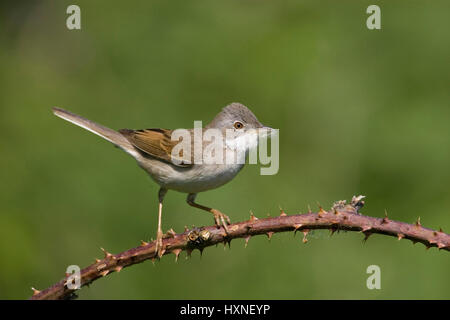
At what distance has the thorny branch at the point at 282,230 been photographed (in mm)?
2594

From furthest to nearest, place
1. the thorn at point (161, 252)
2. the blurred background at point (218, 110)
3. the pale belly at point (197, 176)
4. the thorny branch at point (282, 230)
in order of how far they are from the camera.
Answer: the blurred background at point (218, 110), the pale belly at point (197, 176), the thorn at point (161, 252), the thorny branch at point (282, 230)

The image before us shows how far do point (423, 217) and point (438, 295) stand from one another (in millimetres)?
796

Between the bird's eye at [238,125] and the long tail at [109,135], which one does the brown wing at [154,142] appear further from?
the bird's eye at [238,125]

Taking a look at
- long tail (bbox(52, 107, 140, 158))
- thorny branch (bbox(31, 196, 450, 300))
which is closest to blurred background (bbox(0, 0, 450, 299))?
long tail (bbox(52, 107, 140, 158))

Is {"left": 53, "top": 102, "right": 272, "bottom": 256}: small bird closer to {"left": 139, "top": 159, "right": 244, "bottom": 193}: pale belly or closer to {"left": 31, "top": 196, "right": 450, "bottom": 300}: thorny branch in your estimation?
{"left": 139, "top": 159, "right": 244, "bottom": 193}: pale belly

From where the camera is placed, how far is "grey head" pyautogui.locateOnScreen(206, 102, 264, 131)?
462 centimetres

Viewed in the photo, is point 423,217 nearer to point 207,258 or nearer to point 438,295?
point 438,295

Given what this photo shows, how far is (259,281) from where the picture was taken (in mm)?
5207

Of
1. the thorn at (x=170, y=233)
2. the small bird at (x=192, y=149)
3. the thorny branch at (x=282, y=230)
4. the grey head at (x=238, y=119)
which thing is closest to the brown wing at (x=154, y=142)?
the small bird at (x=192, y=149)

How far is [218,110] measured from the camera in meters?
6.64

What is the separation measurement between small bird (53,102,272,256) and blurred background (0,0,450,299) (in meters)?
1.05

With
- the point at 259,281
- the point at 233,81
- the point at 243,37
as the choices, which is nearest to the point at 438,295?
the point at 259,281

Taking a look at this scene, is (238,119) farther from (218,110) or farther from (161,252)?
(218,110)

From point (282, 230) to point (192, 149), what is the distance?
5.71 ft
